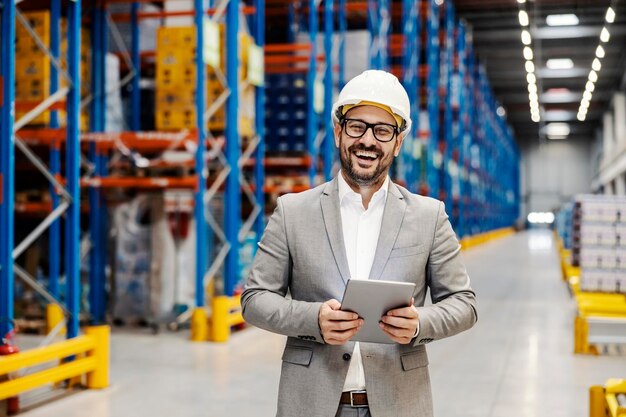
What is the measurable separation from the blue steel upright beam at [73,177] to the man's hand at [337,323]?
15.0 feet

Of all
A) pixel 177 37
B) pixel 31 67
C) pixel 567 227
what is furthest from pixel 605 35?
pixel 31 67

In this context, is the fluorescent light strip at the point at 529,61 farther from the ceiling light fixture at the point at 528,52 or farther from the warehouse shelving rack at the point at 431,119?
the warehouse shelving rack at the point at 431,119

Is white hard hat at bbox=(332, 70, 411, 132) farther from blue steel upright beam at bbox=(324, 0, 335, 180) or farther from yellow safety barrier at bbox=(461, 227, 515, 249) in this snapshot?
yellow safety barrier at bbox=(461, 227, 515, 249)

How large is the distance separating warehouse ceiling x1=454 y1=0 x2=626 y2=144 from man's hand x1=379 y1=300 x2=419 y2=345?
74.9 feet

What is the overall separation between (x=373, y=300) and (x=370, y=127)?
51 cm

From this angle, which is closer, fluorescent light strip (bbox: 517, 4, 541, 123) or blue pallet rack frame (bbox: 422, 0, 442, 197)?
blue pallet rack frame (bbox: 422, 0, 442, 197)

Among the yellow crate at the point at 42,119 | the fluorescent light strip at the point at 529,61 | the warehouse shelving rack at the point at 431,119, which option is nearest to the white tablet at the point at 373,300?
the yellow crate at the point at 42,119

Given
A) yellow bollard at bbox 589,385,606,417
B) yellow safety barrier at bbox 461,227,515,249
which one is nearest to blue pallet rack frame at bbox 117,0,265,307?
yellow bollard at bbox 589,385,606,417

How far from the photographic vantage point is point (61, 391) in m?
6.30

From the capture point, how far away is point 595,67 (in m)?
34.8

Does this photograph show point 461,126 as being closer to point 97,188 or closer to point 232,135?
point 232,135

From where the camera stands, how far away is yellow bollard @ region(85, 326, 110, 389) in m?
6.34

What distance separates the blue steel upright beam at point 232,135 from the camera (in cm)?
936

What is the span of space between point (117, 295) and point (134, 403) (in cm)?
377
